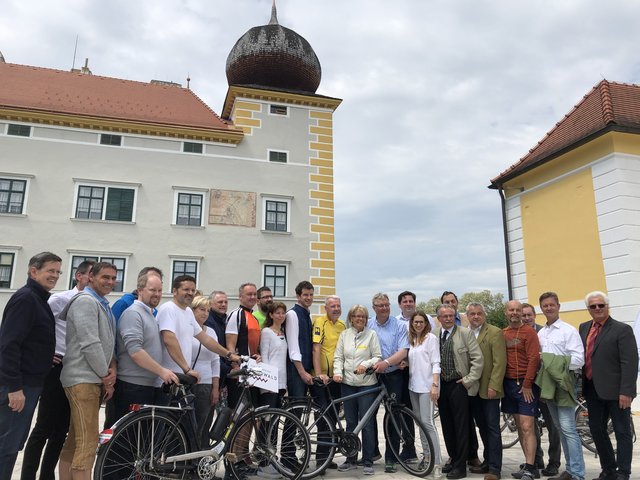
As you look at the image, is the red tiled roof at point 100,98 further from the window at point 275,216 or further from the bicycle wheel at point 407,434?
the bicycle wheel at point 407,434

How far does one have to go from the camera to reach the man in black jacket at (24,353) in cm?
368

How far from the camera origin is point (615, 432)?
5.33m

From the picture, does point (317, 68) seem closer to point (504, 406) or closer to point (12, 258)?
point (12, 258)

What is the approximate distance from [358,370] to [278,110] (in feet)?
57.5

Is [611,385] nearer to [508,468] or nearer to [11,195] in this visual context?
[508,468]

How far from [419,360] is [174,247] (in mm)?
14534

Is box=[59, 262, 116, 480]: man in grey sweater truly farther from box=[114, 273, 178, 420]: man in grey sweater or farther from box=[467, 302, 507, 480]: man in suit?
box=[467, 302, 507, 480]: man in suit

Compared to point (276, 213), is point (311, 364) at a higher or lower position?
lower

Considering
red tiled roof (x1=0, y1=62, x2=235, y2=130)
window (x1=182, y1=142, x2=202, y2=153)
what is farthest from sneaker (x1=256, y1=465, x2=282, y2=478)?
red tiled roof (x1=0, y1=62, x2=235, y2=130)

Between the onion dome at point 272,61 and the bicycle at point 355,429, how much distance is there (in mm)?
18373

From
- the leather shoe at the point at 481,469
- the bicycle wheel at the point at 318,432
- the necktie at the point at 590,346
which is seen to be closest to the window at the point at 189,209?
the bicycle wheel at the point at 318,432

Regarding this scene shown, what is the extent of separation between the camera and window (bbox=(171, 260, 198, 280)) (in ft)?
60.3

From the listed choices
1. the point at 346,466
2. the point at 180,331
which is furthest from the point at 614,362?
the point at 180,331

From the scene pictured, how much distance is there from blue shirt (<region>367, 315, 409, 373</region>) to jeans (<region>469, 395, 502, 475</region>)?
1.08 meters
